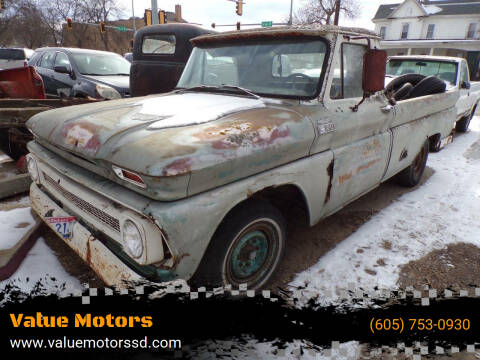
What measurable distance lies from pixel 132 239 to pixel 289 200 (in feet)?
4.14

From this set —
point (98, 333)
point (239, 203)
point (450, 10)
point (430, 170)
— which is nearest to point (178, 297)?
point (98, 333)

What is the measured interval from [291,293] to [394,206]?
2316mm

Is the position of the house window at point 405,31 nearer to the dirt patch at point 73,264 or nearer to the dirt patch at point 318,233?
the dirt patch at point 318,233

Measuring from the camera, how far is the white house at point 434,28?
33594 millimetres

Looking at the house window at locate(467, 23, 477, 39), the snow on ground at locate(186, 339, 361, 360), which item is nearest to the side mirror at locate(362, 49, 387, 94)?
the snow on ground at locate(186, 339, 361, 360)

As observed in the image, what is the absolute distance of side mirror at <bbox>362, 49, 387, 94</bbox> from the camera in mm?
2486

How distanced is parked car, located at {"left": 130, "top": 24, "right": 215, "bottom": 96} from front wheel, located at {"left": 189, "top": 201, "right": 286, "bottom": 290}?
3636 mm

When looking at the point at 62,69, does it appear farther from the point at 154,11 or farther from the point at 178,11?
the point at 178,11

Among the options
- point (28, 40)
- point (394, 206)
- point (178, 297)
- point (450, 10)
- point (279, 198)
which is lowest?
point (394, 206)

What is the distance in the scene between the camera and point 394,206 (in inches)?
155

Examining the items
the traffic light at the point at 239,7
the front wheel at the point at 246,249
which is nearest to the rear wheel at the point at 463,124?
the front wheel at the point at 246,249

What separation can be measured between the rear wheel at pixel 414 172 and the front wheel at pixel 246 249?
293 centimetres

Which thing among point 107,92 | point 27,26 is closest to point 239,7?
point 107,92

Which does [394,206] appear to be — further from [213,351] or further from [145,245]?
[145,245]
